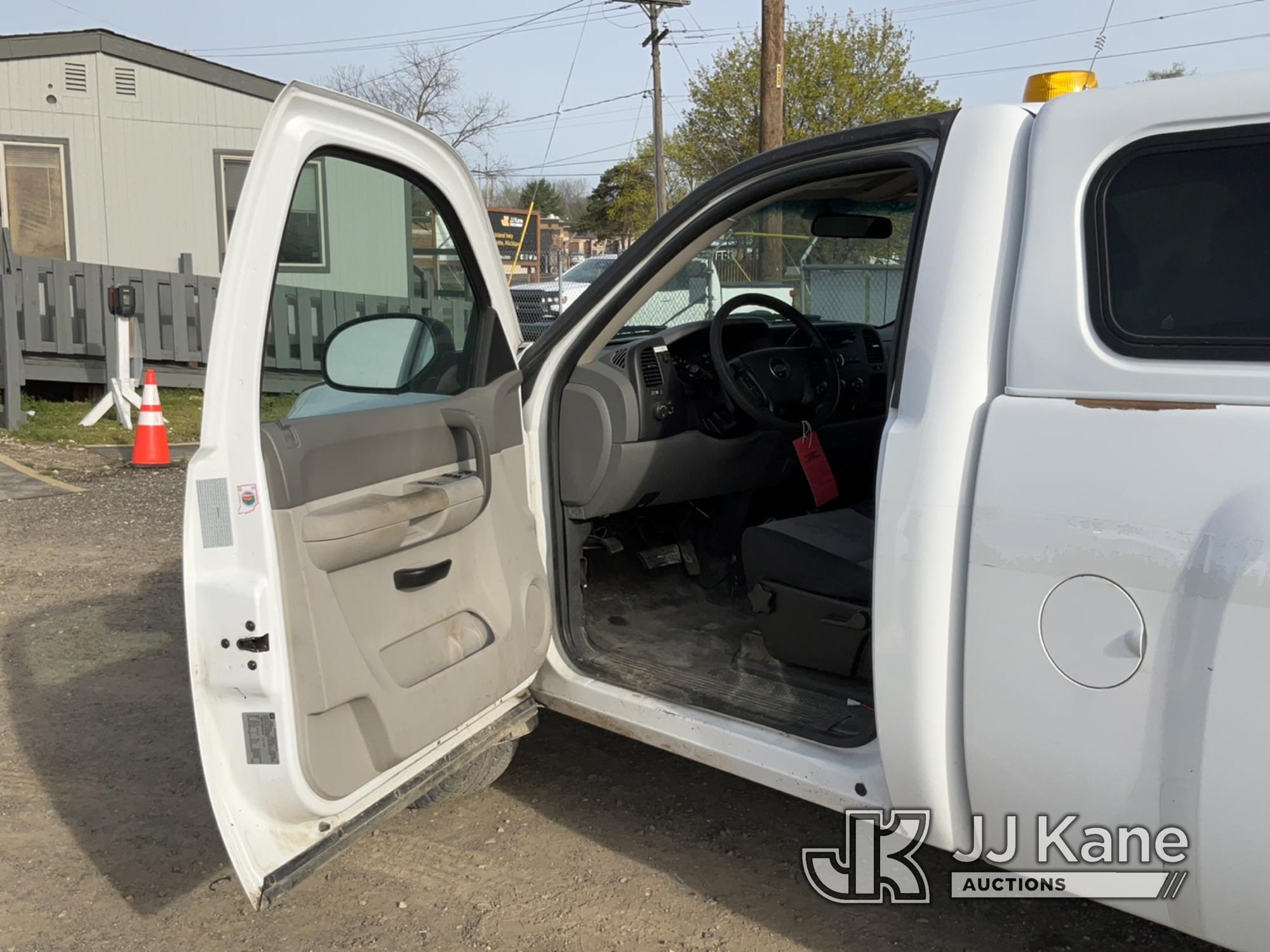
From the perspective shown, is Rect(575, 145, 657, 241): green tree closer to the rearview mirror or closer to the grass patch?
the grass patch

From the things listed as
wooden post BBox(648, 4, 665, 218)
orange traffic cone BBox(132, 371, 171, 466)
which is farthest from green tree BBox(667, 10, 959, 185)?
orange traffic cone BBox(132, 371, 171, 466)

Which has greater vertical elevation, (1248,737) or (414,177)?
(414,177)

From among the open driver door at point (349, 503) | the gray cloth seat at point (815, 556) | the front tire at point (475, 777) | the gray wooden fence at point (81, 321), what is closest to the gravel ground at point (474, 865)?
the front tire at point (475, 777)

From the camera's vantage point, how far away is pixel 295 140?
2369 mm

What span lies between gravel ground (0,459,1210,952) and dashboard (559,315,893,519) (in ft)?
3.10

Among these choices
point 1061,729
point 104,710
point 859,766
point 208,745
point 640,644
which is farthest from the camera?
point 104,710

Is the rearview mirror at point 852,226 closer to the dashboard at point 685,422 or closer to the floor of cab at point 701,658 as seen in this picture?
the dashboard at point 685,422

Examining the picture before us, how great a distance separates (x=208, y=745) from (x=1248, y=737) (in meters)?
1.96

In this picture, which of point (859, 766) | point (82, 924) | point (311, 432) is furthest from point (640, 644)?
point (82, 924)

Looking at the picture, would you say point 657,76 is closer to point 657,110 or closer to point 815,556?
point 657,110

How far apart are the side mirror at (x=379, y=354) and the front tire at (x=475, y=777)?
1.10 m

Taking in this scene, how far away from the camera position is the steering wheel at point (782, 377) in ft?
11.8

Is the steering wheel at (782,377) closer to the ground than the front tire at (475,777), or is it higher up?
higher up

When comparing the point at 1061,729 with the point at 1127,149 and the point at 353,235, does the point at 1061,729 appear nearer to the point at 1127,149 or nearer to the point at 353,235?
the point at 1127,149
